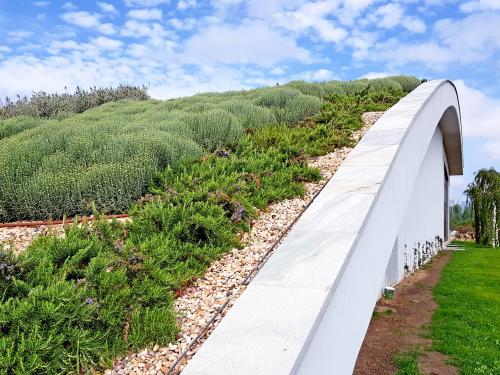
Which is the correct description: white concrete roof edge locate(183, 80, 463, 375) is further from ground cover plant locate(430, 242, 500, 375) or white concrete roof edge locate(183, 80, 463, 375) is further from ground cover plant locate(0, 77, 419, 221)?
ground cover plant locate(430, 242, 500, 375)

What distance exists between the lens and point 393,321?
7.69 meters

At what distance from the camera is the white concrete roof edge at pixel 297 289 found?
9.33 feet

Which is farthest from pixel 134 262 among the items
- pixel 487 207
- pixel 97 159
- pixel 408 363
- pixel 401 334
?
pixel 487 207

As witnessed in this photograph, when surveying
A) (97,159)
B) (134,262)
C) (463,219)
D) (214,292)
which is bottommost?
(463,219)

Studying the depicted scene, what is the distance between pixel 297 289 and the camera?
3.53 m

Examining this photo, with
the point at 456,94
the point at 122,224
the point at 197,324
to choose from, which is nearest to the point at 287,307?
the point at 197,324

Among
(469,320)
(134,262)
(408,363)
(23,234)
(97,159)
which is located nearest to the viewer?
(134,262)

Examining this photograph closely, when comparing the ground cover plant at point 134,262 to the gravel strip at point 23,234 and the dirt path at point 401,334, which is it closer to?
the gravel strip at point 23,234

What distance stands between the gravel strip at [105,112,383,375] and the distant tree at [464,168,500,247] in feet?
62.3

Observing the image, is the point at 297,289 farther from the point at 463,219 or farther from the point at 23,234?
the point at 463,219

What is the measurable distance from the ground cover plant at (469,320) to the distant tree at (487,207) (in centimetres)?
1092

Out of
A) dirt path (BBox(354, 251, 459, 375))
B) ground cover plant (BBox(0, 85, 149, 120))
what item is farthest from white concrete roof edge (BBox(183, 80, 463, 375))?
ground cover plant (BBox(0, 85, 149, 120))

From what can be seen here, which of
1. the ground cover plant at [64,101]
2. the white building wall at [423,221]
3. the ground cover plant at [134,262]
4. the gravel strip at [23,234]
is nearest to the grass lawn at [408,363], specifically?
the ground cover plant at [134,262]

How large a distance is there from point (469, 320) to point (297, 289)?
529cm
